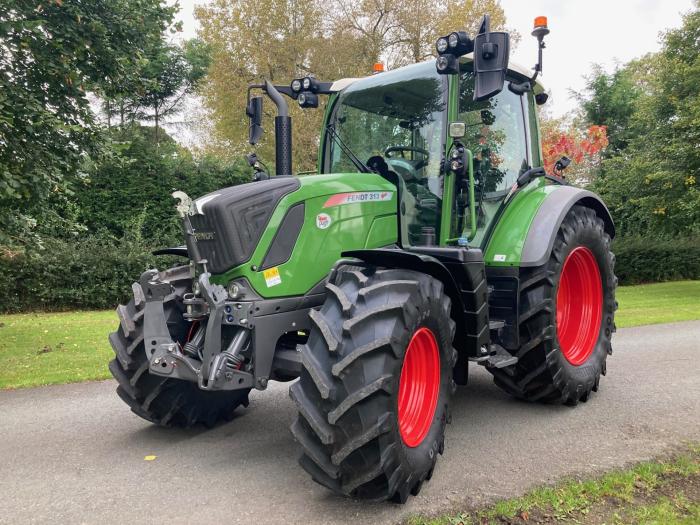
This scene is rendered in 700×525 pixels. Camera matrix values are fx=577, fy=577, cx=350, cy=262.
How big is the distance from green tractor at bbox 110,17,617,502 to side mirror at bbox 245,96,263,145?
2 centimetres

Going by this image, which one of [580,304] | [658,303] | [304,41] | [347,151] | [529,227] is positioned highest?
[304,41]

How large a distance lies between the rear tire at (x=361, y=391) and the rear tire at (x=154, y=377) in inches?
52.0

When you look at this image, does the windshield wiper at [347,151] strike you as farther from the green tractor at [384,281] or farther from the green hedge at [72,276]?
the green hedge at [72,276]

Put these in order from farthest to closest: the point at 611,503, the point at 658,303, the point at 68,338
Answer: the point at 658,303 → the point at 68,338 → the point at 611,503

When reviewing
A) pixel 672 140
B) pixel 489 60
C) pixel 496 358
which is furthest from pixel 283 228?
pixel 672 140

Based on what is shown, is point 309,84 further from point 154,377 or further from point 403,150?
point 154,377

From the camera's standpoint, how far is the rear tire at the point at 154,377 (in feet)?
12.6

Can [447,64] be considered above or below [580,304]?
above

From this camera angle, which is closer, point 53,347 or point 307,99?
point 307,99

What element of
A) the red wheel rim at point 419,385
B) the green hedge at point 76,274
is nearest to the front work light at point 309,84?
the red wheel rim at point 419,385

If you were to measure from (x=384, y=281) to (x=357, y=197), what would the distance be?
856 millimetres

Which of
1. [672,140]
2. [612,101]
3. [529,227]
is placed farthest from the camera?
[612,101]

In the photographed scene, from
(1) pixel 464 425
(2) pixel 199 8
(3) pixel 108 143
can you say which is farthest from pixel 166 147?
(1) pixel 464 425

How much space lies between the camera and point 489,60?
3.46 m
